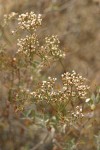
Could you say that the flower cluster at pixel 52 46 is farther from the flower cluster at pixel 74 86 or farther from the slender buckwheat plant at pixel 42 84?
the flower cluster at pixel 74 86

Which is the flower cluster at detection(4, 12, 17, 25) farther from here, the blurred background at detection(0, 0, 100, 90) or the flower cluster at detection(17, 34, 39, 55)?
the blurred background at detection(0, 0, 100, 90)

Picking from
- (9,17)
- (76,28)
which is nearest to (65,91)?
(9,17)

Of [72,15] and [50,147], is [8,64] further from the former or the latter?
[72,15]

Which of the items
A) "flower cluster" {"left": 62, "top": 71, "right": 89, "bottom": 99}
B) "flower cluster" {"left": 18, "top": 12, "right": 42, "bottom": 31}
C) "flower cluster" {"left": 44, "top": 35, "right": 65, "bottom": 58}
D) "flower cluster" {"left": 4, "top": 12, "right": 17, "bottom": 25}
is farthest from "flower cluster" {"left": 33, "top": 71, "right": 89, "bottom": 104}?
"flower cluster" {"left": 4, "top": 12, "right": 17, "bottom": 25}

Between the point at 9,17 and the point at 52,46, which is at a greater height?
the point at 9,17

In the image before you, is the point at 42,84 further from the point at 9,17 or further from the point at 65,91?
the point at 9,17
